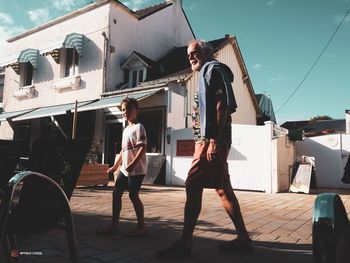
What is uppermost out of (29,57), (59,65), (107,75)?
(29,57)

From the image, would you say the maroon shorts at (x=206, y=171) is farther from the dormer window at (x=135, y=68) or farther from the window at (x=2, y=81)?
the window at (x=2, y=81)

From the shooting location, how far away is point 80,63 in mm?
15438

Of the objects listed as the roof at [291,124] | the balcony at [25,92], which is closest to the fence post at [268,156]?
the balcony at [25,92]

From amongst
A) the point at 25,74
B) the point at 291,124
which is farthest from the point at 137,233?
the point at 291,124

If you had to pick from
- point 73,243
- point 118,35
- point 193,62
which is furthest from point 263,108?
point 73,243

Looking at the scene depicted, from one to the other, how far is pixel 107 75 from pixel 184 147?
18.5 feet

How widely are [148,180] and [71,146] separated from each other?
31.9 ft

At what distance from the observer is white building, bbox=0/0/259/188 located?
42.1 ft

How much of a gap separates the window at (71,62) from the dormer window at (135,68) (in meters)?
2.69

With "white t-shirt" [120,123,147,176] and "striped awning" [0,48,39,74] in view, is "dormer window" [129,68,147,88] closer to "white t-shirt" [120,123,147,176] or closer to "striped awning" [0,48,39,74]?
"striped awning" [0,48,39,74]

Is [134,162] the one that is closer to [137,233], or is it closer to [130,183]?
[130,183]

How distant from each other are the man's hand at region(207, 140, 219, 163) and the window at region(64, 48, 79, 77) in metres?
14.4

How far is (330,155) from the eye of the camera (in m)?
13.5

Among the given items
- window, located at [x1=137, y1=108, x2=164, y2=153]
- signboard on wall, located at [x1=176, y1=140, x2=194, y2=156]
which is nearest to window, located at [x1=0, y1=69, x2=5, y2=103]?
window, located at [x1=137, y1=108, x2=164, y2=153]
